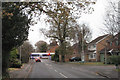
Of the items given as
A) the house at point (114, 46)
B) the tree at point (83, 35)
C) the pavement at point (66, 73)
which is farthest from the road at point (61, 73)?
the tree at point (83, 35)

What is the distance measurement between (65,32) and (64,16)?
35.9m

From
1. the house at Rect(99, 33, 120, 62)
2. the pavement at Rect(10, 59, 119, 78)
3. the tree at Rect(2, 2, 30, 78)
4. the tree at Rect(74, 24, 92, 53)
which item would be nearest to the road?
the pavement at Rect(10, 59, 119, 78)

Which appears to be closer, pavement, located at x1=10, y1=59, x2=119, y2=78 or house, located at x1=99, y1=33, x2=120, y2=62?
pavement, located at x1=10, y1=59, x2=119, y2=78

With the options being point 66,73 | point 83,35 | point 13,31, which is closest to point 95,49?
point 83,35

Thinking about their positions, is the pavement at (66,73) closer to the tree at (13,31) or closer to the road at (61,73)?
the road at (61,73)

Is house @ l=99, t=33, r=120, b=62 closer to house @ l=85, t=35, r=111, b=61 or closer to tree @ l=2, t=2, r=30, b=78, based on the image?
house @ l=85, t=35, r=111, b=61

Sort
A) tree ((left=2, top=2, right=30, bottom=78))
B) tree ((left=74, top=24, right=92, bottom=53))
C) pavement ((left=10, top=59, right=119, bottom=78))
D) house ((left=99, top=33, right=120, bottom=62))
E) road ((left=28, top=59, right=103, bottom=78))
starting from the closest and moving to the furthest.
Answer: tree ((left=2, top=2, right=30, bottom=78))
road ((left=28, top=59, right=103, bottom=78))
pavement ((left=10, top=59, right=119, bottom=78))
house ((left=99, top=33, right=120, bottom=62))
tree ((left=74, top=24, right=92, bottom=53))

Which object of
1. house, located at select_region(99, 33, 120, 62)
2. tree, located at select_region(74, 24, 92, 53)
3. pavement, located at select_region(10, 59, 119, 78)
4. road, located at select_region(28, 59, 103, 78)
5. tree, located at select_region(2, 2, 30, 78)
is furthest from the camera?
tree, located at select_region(74, 24, 92, 53)

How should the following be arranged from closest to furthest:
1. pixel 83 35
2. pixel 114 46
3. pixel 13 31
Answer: pixel 13 31
pixel 114 46
pixel 83 35

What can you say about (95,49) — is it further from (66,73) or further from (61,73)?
(61,73)

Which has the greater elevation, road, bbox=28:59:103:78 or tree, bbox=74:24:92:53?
tree, bbox=74:24:92:53

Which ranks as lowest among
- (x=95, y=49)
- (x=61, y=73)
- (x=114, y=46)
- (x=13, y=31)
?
(x=61, y=73)

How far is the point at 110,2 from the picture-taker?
23.0 m

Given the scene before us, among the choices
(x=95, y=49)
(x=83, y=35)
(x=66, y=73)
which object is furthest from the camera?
(x=95, y=49)
